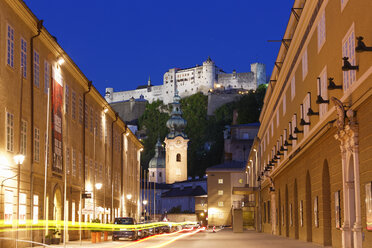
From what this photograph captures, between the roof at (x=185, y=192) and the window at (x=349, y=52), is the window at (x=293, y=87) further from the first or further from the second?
the roof at (x=185, y=192)

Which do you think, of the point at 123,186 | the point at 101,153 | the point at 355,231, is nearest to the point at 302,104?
the point at 355,231

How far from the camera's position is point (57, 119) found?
3544cm

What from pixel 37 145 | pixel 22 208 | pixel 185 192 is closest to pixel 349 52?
pixel 22 208

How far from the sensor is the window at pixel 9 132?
86.8 feet

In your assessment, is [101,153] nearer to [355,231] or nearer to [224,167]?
[355,231]

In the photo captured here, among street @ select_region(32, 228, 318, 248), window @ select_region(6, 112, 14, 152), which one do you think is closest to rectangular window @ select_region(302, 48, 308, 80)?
street @ select_region(32, 228, 318, 248)

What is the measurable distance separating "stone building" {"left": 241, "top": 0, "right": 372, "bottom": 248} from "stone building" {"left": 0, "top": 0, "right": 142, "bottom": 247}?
11.0 meters

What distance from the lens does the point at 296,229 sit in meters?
37.9

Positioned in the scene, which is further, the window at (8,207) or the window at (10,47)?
the window at (10,47)

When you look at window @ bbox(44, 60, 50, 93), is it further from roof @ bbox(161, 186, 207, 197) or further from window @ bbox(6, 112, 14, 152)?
roof @ bbox(161, 186, 207, 197)

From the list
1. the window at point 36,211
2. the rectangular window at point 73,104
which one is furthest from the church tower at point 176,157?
the window at point 36,211

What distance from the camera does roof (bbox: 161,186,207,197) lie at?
5472 inches

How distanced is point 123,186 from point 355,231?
157ft

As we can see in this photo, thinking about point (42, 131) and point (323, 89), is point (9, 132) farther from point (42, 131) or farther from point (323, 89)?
point (323, 89)
